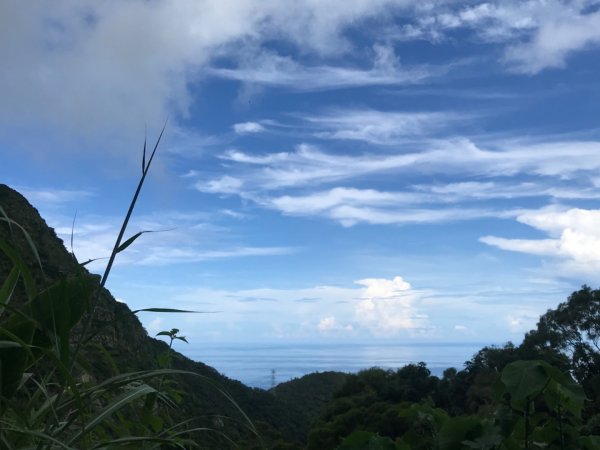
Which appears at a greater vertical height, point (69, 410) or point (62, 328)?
point (62, 328)

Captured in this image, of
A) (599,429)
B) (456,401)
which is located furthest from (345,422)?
(599,429)

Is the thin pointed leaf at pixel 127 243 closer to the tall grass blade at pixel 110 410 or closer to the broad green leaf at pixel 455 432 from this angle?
the tall grass blade at pixel 110 410

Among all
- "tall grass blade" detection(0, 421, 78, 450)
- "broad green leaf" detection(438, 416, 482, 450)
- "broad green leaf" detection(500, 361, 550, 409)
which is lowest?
"broad green leaf" detection(438, 416, 482, 450)

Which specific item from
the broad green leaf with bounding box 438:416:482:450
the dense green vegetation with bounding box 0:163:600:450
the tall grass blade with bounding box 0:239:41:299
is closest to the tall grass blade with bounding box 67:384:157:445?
the dense green vegetation with bounding box 0:163:600:450

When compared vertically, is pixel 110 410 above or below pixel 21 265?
below

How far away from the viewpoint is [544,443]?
1.32m

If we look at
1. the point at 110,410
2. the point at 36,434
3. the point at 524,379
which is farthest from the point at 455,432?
the point at 36,434

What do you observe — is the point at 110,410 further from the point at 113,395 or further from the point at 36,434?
the point at 113,395

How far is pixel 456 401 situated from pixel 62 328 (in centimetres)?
1697

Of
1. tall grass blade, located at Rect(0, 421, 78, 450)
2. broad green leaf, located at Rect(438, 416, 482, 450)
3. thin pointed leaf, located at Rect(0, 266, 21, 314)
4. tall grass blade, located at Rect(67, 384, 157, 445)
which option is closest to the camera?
tall grass blade, located at Rect(0, 421, 78, 450)

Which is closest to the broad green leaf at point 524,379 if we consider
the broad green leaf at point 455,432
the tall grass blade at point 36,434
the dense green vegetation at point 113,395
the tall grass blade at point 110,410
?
the dense green vegetation at point 113,395

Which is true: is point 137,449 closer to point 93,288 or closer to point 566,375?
point 93,288

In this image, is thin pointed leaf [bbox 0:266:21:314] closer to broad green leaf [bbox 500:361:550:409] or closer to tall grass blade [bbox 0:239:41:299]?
tall grass blade [bbox 0:239:41:299]

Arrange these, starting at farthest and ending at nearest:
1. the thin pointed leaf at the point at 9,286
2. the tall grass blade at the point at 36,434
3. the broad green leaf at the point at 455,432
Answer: the broad green leaf at the point at 455,432, the thin pointed leaf at the point at 9,286, the tall grass blade at the point at 36,434
